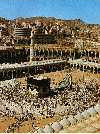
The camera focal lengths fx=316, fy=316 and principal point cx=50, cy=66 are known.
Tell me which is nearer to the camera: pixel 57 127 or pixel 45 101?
pixel 57 127

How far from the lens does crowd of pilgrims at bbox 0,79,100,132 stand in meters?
32.0

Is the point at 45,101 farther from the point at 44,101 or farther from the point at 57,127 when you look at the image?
the point at 57,127

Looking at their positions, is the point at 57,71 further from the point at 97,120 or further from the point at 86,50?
the point at 97,120

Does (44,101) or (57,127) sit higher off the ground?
(57,127)

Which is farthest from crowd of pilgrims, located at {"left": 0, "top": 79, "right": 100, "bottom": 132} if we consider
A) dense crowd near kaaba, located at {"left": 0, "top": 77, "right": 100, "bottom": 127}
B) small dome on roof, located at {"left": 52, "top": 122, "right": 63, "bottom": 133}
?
small dome on roof, located at {"left": 52, "top": 122, "right": 63, "bottom": 133}

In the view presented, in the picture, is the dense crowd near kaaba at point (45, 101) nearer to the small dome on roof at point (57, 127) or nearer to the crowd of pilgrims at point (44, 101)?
the crowd of pilgrims at point (44, 101)

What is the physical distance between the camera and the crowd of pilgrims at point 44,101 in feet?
105

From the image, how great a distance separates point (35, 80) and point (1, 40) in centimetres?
5290

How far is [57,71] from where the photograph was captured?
5988 centimetres

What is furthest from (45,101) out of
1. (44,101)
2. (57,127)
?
(57,127)

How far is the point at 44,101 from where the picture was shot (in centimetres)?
3575

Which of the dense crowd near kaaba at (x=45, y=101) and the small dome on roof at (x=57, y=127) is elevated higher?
the small dome on roof at (x=57, y=127)

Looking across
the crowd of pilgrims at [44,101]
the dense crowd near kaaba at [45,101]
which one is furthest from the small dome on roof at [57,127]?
the dense crowd near kaaba at [45,101]

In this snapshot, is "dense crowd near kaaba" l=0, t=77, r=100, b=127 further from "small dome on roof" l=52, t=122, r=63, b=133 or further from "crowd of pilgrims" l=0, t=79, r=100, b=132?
"small dome on roof" l=52, t=122, r=63, b=133
